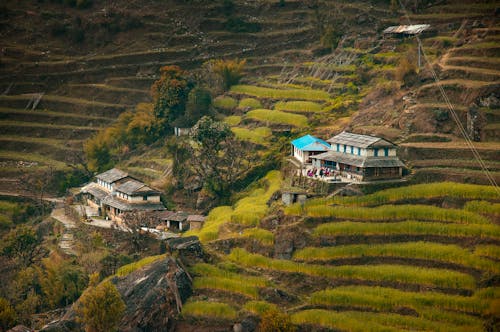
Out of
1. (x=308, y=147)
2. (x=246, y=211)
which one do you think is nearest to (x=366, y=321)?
(x=246, y=211)

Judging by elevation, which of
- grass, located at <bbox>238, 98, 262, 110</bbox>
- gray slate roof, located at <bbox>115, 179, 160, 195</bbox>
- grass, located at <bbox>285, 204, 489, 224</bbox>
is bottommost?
grass, located at <bbox>285, 204, 489, 224</bbox>

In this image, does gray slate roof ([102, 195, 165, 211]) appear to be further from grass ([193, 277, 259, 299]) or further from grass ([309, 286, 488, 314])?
grass ([309, 286, 488, 314])

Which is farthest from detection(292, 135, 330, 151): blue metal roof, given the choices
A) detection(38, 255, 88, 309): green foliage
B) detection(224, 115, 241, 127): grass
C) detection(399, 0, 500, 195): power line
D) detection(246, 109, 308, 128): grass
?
Result: detection(38, 255, 88, 309): green foliage

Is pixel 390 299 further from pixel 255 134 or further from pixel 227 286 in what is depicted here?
pixel 255 134

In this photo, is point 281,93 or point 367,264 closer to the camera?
point 367,264

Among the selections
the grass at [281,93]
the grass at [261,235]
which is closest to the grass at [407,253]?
the grass at [261,235]

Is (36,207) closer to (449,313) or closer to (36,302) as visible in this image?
(36,302)

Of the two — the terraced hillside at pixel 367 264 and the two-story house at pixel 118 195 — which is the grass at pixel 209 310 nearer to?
the terraced hillside at pixel 367 264
